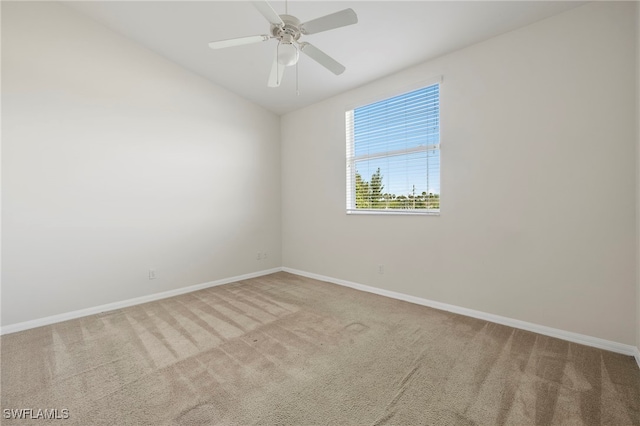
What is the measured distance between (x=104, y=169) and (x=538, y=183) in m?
4.74

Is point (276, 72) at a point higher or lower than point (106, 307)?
higher

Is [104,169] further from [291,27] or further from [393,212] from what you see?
[393,212]

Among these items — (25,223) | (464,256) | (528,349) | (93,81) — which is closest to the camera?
(528,349)

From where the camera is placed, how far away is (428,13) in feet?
8.16

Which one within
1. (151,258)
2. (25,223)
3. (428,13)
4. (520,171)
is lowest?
(151,258)

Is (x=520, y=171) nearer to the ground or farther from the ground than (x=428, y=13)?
nearer to the ground

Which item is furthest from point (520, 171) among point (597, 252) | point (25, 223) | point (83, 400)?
point (25, 223)

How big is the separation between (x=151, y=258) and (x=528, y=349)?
14.1ft

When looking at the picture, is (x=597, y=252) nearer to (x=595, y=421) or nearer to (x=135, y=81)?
(x=595, y=421)

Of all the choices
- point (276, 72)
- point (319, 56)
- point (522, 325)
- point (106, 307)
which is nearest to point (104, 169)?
point (106, 307)

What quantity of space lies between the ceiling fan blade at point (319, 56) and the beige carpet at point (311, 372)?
241 centimetres

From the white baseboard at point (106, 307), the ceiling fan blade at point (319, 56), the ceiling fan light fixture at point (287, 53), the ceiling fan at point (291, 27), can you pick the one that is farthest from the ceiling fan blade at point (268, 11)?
the white baseboard at point (106, 307)

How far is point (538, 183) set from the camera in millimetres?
2529

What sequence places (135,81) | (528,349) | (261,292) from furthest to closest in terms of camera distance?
(261,292)
(135,81)
(528,349)
